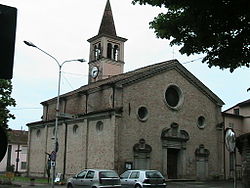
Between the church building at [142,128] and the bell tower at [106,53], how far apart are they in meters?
6.63

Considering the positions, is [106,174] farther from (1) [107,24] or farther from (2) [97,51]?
(1) [107,24]

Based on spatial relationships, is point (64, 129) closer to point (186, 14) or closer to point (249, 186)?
point (249, 186)

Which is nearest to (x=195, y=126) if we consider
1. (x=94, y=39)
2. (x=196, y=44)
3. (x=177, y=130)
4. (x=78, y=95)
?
(x=177, y=130)

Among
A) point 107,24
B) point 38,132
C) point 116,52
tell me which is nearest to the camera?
point 38,132

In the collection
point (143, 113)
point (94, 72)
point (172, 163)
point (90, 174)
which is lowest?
point (90, 174)

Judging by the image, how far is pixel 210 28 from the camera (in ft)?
26.2

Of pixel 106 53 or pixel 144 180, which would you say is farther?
pixel 106 53

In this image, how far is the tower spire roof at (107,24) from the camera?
5069 cm

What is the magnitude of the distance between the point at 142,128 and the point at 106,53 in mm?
16603

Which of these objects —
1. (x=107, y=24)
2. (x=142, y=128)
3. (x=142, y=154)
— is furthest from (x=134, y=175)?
(x=107, y=24)

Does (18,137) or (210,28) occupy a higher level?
(210,28)

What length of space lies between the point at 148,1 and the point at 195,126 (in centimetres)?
3270

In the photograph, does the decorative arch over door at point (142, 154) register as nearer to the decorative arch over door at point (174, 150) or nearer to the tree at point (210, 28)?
the decorative arch over door at point (174, 150)

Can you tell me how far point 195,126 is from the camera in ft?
131
